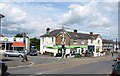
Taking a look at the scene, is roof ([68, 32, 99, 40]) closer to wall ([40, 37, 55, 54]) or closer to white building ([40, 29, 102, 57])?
white building ([40, 29, 102, 57])

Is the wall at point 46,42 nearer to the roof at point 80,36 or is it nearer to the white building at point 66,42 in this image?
the white building at point 66,42

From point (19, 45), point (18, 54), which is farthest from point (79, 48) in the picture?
point (18, 54)

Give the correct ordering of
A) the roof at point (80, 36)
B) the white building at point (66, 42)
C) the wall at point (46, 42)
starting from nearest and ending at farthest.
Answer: the white building at point (66, 42) → the wall at point (46, 42) → the roof at point (80, 36)

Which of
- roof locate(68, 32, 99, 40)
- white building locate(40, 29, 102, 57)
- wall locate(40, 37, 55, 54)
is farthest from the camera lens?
roof locate(68, 32, 99, 40)

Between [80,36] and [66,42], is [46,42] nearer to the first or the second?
[66,42]

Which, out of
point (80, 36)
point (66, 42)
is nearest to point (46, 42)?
point (66, 42)

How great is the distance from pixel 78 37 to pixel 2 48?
29.7 meters

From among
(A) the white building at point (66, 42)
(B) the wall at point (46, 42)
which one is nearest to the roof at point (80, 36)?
(A) the white building at point (66, 42)

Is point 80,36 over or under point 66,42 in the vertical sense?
over

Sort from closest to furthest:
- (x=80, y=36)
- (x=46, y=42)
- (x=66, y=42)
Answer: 1. (x=66, y=42)
2. (x=46, y=42)
3. (x=80, y=36)

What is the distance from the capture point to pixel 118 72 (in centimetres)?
1325

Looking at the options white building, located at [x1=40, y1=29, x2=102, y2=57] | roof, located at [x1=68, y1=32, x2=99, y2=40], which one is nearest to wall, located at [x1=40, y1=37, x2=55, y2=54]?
white building, located at [x1=40, y1=29, x2=102, y2=57]

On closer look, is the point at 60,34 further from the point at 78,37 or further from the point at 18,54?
the point at 18,54

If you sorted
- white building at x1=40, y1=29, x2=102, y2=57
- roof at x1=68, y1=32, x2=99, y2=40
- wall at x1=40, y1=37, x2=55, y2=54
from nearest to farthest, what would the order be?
white building at x1=40, y1=29, x2=102, y2=57
wall at x1=40, y1=37, x2=55, y2=54
roof at x1=68, y1=32, x2=99, y2=40
